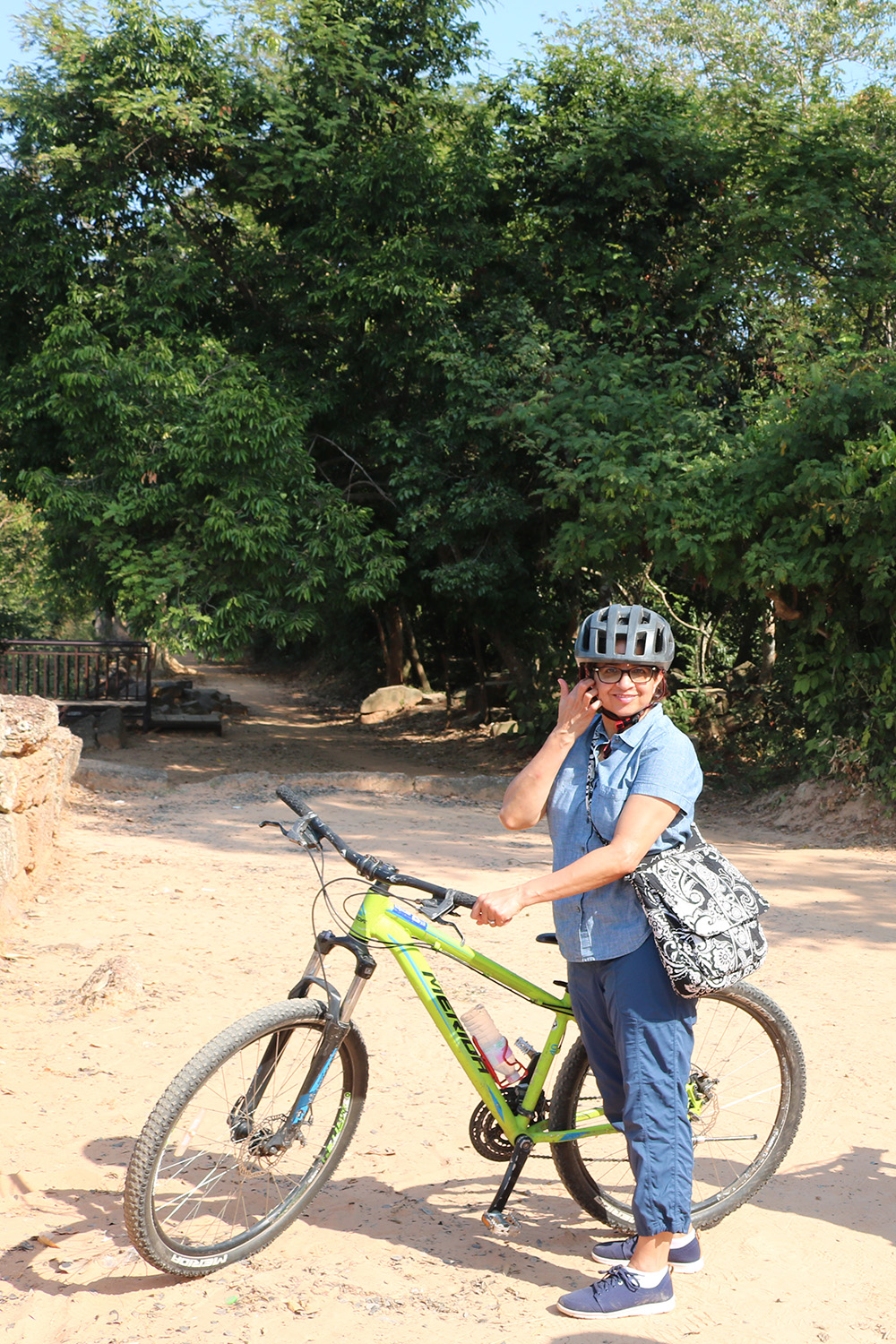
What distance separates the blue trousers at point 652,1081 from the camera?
8.80 ft

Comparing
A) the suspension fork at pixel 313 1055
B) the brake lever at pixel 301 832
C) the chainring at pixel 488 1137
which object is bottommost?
the chainring at pixel 488 1137

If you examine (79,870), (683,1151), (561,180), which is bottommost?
(79,870)

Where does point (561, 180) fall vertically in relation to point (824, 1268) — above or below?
above

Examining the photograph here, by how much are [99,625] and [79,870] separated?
70.3 ft

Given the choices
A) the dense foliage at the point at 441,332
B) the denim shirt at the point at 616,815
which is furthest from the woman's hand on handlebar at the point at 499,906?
the dense foliage at the point at 441,332

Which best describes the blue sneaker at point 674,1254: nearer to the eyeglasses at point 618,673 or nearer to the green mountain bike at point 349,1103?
the green mountain bike at point 349,1103

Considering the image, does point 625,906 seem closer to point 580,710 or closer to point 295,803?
point 580,710

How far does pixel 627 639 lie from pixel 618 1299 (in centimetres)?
162

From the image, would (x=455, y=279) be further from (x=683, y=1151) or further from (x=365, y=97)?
(x=683, y=1151)

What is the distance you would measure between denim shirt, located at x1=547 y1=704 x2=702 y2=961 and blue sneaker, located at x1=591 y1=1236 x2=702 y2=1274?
0.83 m

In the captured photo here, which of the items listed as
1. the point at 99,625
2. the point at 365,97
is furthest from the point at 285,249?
the point at 99,625

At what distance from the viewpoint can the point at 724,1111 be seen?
326cm

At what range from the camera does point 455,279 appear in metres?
13.4

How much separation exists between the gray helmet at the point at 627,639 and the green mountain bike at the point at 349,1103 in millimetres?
739
